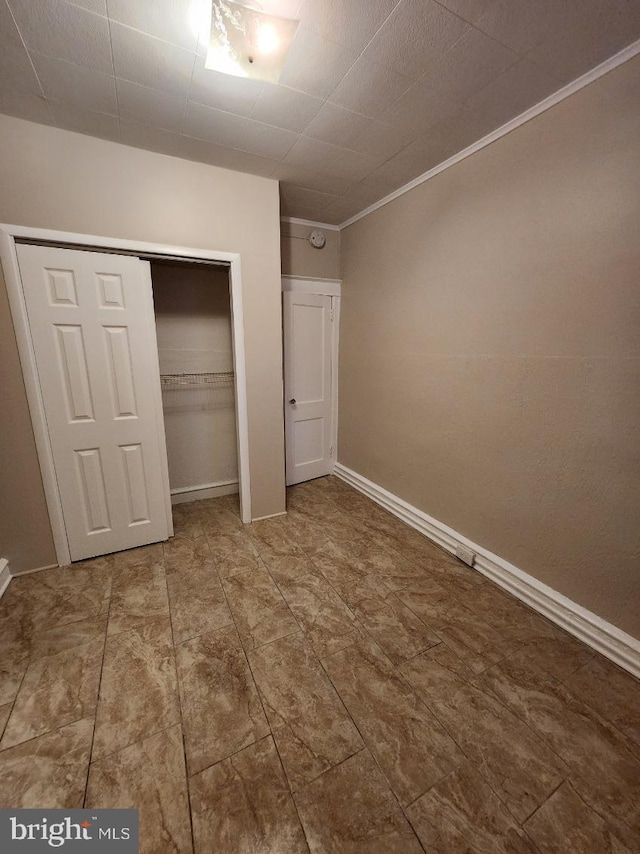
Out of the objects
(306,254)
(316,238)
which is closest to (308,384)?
(306,254)

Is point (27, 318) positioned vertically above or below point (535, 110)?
below

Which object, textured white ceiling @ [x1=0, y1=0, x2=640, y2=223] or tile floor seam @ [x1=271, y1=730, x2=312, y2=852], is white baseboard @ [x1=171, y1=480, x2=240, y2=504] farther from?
textured white ceiling @ [x1=0, y1=0, x2=640, y2=223]

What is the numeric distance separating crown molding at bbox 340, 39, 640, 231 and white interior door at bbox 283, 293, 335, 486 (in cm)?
121

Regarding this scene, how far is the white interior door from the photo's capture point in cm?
321

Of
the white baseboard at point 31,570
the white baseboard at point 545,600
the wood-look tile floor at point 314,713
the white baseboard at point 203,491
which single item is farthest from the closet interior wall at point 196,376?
the white baseboard at point 545,600

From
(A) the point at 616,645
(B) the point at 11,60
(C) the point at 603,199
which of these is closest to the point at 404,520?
(A) the point at 616,645

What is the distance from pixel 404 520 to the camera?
2.74m

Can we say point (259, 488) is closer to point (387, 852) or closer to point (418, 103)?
point (387, 852)

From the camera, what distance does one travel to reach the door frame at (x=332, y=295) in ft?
10.2

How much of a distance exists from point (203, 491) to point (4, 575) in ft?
4.81

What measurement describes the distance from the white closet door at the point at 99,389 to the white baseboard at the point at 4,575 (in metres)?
0.32

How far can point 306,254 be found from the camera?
3133mm

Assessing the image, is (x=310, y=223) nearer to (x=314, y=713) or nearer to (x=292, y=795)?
(x=314, y=713)

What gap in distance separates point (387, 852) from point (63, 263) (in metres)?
2.94
